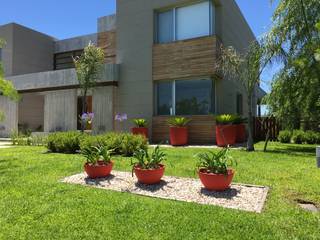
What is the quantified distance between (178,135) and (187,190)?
7598mm

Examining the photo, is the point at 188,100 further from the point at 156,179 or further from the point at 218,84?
the point at 156,179

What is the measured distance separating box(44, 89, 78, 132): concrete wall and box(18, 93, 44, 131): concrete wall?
4150 mm

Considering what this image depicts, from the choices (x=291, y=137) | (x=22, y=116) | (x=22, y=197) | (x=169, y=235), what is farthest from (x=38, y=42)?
(x=169, y=235)

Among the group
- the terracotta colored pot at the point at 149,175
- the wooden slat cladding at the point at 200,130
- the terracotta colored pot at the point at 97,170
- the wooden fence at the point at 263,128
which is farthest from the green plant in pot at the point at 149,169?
the wooden fence at the point at 263,128

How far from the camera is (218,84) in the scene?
1397cm

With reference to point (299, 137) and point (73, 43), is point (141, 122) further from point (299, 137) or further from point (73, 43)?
point (73, 43)

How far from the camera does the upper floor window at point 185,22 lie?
1389 centimetres

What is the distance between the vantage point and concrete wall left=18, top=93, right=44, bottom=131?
21.9m

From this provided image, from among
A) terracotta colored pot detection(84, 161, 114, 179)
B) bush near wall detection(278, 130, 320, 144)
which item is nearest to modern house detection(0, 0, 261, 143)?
bush near wall detection(278, 130, 320, 144)

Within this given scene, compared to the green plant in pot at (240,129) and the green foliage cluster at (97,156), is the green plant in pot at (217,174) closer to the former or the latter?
the green foliage cluster at (97,156)

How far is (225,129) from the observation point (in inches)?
485

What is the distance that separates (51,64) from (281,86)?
65.5 feet

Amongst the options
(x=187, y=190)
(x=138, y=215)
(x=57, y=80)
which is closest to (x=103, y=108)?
(x=57, y=80)

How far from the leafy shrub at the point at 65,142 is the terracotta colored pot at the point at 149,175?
5.29 m
